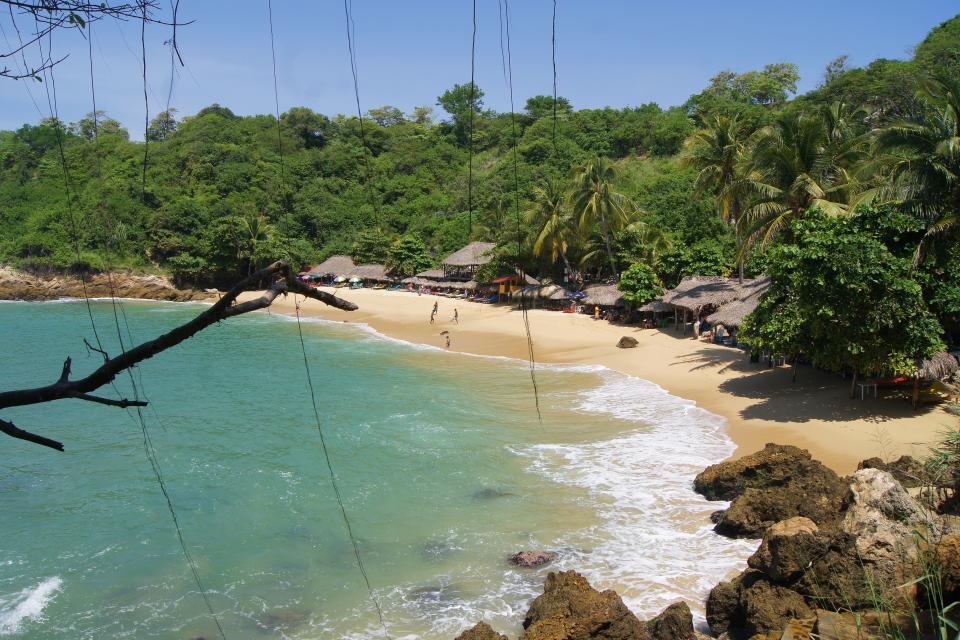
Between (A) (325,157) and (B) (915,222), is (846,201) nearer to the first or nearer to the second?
(B) (915,222)

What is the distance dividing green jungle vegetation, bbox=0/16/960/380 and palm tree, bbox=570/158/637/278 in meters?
0.11

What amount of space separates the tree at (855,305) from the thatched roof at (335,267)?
3848 cm

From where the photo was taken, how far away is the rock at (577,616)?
7367 mm

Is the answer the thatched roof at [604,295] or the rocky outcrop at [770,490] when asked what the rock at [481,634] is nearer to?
the rocky outcrop at [770,490]

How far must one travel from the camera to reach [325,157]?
2635 inches

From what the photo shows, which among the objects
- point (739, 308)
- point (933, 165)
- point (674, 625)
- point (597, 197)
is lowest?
point (674, 625)

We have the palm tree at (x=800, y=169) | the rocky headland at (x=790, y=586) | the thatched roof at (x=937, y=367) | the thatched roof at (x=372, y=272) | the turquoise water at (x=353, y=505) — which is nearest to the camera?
the rocky headland at (x=790, y=586)

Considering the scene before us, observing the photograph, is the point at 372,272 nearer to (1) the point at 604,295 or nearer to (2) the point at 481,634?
(1) the point at 604,295

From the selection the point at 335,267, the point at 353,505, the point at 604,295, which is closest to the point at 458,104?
the point at 335,267

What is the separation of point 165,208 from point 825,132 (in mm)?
48174

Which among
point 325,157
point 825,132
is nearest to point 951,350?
point 825,132

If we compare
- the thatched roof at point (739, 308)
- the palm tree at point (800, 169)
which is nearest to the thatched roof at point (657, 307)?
the thatched roof at point (739, 308)

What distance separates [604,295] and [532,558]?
2224cm

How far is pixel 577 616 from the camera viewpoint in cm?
771
